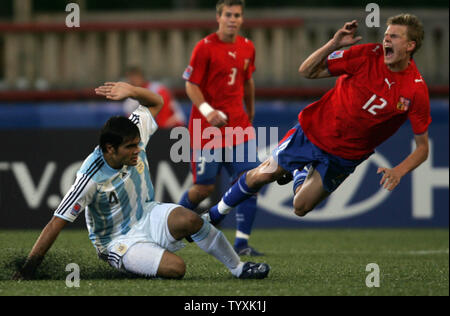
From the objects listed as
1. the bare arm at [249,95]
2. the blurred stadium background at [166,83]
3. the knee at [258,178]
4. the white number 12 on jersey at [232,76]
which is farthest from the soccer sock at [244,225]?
the blurred stadium background at [166,83]

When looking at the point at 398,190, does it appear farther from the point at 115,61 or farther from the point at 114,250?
the point at 114,250

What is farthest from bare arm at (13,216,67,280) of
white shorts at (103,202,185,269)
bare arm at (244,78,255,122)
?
bare arm at (244,78,255,122)

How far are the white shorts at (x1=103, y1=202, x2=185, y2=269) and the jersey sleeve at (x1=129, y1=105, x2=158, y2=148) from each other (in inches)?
19.5

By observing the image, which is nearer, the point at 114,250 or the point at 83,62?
the point at 114,250

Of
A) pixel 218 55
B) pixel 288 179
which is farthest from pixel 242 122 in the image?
pixel 288 179

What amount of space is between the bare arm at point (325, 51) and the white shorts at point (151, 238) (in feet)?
4.21

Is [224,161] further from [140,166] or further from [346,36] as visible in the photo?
[346,36]

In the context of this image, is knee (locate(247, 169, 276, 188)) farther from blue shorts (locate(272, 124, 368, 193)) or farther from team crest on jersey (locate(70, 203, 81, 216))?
team crest on jersey (locate(70, 203, 81, 216))

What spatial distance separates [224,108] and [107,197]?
2.23m

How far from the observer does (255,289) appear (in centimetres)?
483

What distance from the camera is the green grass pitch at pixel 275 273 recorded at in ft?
15.7

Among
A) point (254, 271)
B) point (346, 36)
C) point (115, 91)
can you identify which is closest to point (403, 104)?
point (346, 36)

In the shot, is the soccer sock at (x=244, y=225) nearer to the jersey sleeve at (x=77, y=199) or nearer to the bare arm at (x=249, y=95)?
the bare arm at (x=249, y=95)
